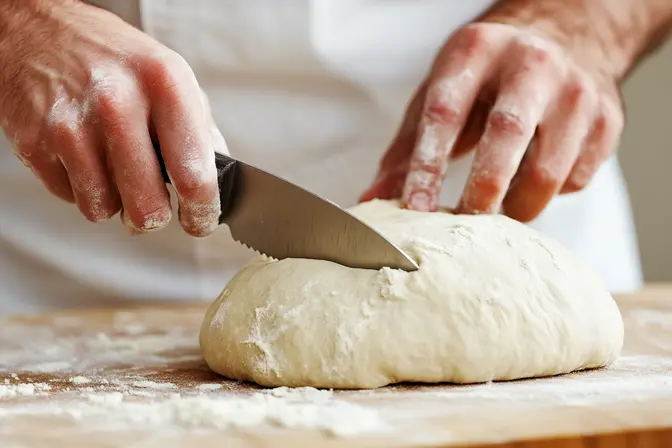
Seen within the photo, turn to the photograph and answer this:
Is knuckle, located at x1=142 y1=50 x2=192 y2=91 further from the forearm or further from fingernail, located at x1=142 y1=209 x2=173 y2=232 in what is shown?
the forearm

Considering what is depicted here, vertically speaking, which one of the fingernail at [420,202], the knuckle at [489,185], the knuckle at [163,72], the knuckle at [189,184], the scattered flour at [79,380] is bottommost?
the scattered flour at [79,380]

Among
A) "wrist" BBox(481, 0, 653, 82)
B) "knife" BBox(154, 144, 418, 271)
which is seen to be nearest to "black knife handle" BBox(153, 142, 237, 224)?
"knife" BBox(154, 144, 418, 271)

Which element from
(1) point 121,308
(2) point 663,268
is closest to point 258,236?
(1) point 121,308

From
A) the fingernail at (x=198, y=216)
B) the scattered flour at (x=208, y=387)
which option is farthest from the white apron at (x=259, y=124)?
the scattered flour at (x=208, y=387)

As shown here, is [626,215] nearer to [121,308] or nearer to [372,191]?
[372,191]

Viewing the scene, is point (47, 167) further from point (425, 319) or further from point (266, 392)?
point (425, 319)

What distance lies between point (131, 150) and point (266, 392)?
428mm

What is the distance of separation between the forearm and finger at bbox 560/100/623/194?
0.19 meters

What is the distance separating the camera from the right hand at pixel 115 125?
4.13ft

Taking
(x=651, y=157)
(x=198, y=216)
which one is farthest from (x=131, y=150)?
(x=651, y=157)

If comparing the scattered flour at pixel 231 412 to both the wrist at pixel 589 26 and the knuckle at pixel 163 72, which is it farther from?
the wrist at pixel 589 26

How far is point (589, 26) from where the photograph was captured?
1887 mm

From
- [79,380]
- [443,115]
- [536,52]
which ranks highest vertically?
[536,52]

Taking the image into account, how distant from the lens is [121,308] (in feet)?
6.94
